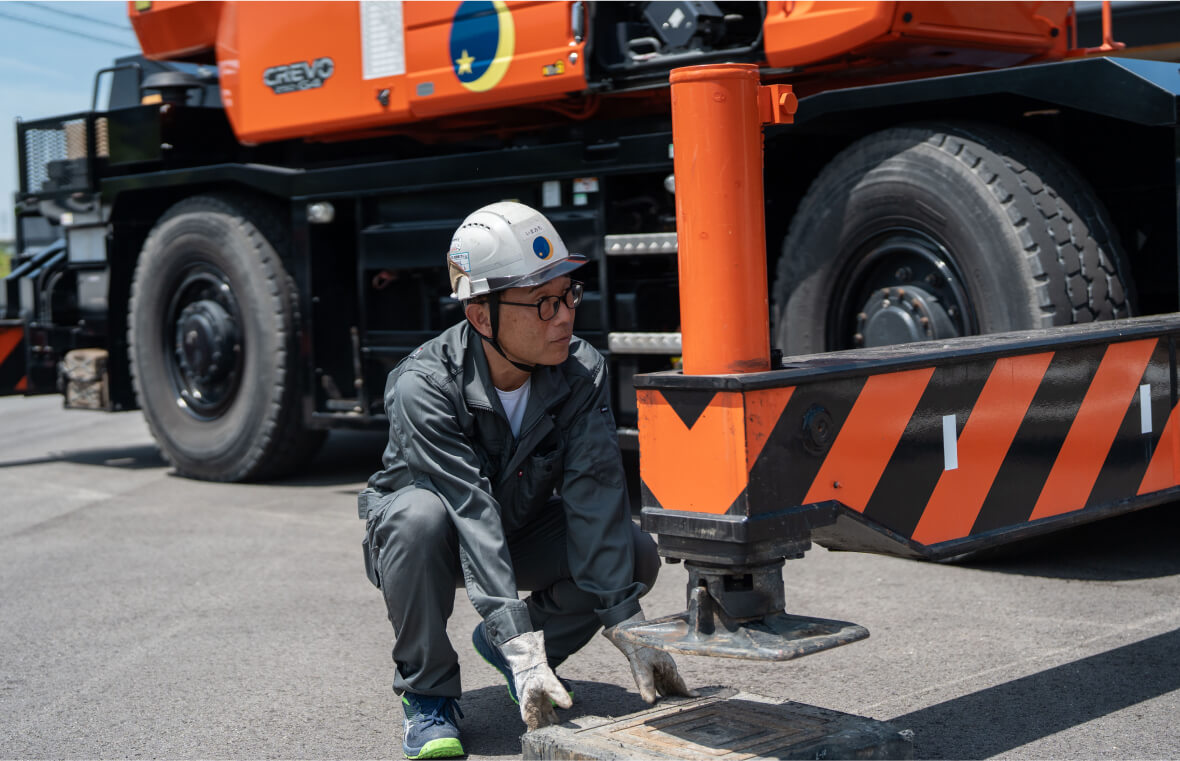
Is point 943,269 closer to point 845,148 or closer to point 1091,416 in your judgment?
point 845,148

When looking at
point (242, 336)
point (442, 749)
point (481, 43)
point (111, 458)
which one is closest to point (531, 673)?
point (442, 749)

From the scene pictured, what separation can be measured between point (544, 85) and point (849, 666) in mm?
3178

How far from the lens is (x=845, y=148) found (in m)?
5.61

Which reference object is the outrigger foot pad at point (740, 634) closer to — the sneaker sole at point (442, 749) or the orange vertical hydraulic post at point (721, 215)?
the orange vertical hydraulic post at point (721, 215)

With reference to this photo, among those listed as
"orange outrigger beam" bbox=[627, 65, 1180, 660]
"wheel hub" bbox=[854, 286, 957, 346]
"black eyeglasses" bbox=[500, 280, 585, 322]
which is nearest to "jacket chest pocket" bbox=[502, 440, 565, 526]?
"black eyeglasses" bbox=[500, 280, 585, 322]

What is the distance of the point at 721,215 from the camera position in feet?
8.61

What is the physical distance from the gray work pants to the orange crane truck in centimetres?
210

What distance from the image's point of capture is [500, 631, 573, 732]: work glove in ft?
9.75

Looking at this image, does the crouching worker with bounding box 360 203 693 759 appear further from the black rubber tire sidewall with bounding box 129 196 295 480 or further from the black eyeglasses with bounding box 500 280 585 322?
the black rubber tire sidewall with bounding box 129 196 295 480

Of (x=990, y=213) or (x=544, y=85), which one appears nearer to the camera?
(x=990, y=213)

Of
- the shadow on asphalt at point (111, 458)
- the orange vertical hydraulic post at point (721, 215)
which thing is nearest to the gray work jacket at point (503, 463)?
the orange vertical hydraulic post at point (721, 215)

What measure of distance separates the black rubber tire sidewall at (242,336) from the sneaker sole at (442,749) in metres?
4.53

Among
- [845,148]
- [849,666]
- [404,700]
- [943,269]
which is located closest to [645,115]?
[845,148]

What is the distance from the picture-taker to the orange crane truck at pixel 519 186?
497 centimetres
